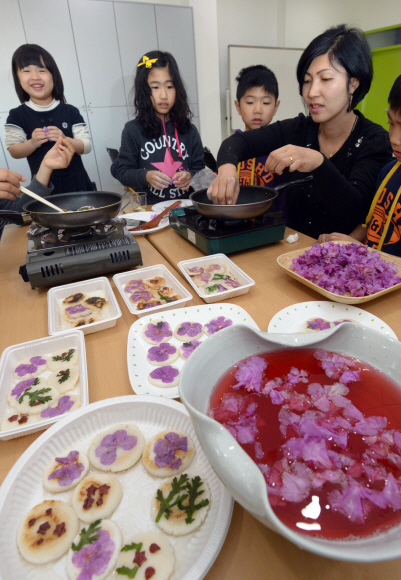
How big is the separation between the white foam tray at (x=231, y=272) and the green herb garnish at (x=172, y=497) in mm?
691

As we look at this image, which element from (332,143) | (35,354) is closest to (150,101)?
(332,143)

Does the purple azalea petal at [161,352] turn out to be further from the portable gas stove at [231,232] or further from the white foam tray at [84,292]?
the portable gas stove at [231,232]

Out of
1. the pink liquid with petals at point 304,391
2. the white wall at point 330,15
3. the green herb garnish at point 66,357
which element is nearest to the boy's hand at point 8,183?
the green herb garnish at point 66,357

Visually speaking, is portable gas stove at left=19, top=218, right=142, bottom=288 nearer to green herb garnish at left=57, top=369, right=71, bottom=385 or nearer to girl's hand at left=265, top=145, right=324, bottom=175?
green herb garnish at left=57, top=369, right=71, bottom=385

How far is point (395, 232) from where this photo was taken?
1676mm

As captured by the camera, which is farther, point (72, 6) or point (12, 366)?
point (72, 6)

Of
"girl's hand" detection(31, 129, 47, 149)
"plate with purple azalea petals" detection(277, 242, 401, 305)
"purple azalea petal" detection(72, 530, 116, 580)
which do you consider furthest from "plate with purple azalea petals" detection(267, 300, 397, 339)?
"girl's hand" detection(31, 129, 47, 149)

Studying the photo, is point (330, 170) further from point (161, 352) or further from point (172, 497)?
point (172, 497)

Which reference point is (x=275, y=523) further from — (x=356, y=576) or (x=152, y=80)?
(x=152, y=80)

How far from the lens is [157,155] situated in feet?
9.98

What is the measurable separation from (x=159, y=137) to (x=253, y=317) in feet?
8.21

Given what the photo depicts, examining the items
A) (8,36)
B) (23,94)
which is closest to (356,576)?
(23,94)

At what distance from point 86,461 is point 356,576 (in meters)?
0.54

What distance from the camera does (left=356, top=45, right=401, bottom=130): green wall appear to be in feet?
19.1
